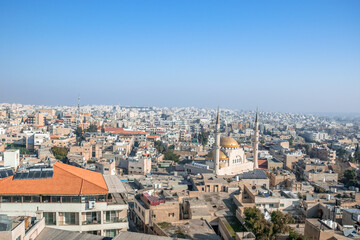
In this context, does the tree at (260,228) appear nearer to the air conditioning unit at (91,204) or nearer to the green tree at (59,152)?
the air conditioning unit at (91,204)

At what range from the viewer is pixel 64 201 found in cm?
1101

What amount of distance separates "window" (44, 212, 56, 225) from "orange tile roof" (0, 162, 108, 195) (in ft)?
2.41

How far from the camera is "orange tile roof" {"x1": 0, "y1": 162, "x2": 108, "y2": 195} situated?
1090cm

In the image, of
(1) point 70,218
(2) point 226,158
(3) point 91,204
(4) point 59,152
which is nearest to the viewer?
(3) point 91,204

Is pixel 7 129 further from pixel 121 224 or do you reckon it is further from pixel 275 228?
pixel 275 228

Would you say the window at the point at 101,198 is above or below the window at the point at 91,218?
above

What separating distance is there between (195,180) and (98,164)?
8.42 meters

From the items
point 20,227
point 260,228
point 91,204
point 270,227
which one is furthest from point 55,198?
point 270,227

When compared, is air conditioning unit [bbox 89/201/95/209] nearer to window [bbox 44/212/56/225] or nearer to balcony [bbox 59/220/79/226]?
balcony [bbox 59/220/79/226]

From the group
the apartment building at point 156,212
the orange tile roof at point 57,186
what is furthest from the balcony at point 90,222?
the apartment building at point 156,212

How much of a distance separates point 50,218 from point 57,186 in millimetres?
1098

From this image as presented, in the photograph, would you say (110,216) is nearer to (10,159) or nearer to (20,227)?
(20,227)

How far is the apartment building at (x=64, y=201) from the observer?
1086cm

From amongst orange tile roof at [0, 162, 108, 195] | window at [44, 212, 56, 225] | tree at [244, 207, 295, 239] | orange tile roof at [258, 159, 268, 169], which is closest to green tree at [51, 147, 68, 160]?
orange tile roof at [258, 159, 268, 169]
